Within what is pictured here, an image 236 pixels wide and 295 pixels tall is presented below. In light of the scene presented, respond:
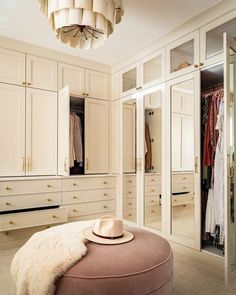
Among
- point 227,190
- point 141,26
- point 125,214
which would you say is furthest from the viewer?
point 125,214

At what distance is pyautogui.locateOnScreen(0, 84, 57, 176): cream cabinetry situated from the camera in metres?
3.00

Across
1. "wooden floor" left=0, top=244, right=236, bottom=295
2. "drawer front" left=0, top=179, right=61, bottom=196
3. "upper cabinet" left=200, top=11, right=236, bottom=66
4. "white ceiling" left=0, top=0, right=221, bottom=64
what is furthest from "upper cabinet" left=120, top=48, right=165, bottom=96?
"wooden floor" left=0, top=244, right=236, bottom=295

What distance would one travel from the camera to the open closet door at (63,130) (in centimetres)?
310

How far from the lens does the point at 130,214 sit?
3.51m

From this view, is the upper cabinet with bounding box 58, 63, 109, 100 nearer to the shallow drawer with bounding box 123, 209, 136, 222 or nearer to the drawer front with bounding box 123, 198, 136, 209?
the drawer front with bounding box 123, 198, 136, 209

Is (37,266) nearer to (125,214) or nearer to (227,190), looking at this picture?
(227,190)

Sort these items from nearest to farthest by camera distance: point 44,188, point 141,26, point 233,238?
point 233,238 → point 141,26 → point 44,188

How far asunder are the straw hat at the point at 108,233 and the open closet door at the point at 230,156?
0.85 metres

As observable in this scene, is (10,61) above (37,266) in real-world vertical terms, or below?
above

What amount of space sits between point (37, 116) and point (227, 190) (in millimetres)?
2487

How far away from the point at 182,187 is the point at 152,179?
0.52 meters

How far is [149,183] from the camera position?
3.19m

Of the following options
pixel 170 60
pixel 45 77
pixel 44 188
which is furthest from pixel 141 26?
pixel 44 188

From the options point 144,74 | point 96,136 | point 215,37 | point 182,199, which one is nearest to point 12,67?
point 96,136
